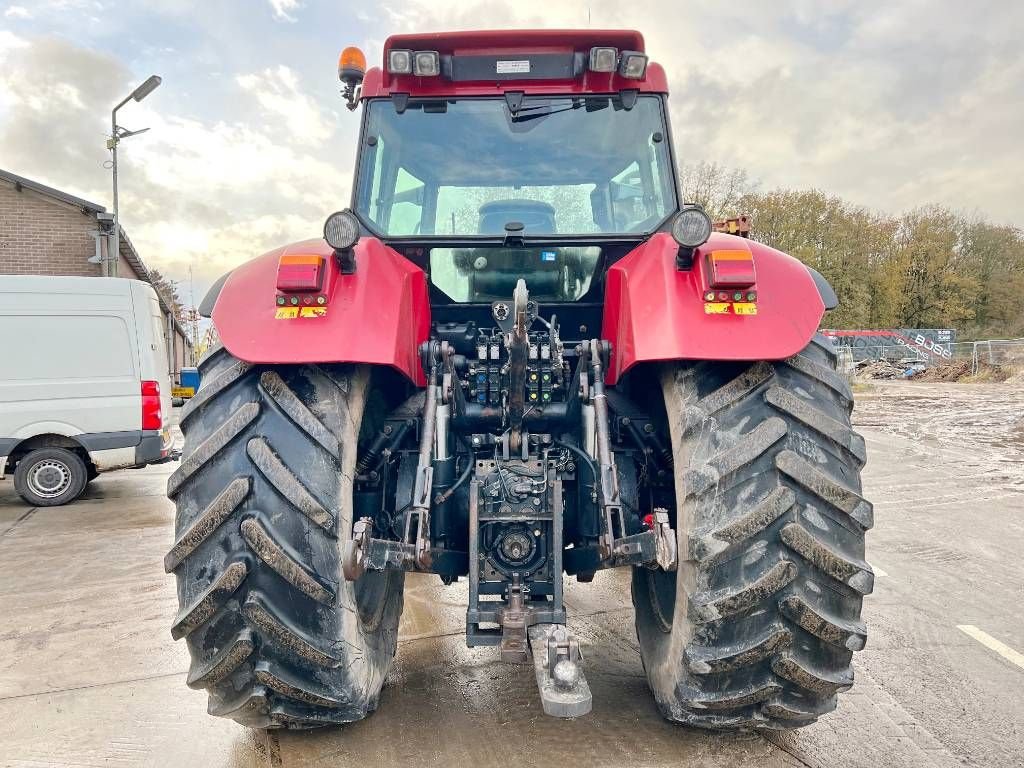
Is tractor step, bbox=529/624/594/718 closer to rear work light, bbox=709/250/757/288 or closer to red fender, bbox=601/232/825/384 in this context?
red fender, bbox=601/232/825/384

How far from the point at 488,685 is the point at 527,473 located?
1235 mm

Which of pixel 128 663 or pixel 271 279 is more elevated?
pixel 271 279

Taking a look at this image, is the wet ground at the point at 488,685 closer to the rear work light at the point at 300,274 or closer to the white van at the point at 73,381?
the rear work light at the point at 300,274

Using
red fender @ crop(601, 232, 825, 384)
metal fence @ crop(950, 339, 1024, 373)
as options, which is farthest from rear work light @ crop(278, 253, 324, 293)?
metal fence @ crop(950, 339, 1024, 373)

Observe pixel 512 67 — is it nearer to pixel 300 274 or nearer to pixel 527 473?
pixel 300 274

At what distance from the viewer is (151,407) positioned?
8328 millimetres

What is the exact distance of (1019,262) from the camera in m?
37.6

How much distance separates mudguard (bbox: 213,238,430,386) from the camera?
2.29 metres

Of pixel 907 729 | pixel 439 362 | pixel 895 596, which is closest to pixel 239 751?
pixel 439 362

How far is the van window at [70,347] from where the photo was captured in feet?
25.9

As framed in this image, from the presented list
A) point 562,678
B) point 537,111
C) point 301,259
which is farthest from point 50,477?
point 562,678

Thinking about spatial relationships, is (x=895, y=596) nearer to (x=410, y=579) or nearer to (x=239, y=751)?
(x=410, y=579)

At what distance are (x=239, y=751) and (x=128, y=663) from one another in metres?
1.25

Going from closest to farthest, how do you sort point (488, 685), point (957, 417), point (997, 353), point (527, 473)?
point (527, 473) → point (488, 685) → point (957, 417) → point (997, 353)
